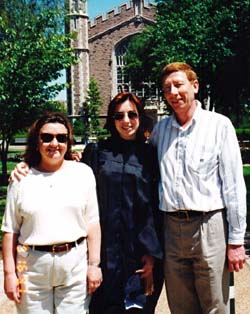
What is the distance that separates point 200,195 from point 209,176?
0.41 feet

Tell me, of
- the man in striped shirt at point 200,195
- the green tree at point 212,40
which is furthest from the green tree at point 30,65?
the man in striped shirt at point 200,195

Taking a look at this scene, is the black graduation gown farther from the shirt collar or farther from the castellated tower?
the castellated tower

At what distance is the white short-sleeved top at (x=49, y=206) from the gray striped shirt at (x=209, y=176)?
1.77 ft

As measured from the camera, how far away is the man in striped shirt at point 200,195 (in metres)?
2.98

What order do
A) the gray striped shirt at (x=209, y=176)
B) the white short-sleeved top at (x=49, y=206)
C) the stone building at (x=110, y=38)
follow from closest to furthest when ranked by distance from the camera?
the white short-sleeved top at (x=49, y=206), the gray striped shirt at (x=209, y=176), the stone building at (x=110, y=38)

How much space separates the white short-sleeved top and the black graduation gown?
9.4 inches

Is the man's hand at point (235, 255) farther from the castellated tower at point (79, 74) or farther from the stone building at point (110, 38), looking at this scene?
the stone building at point (110, 38)

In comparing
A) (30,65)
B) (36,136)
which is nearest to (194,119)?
(36,136)

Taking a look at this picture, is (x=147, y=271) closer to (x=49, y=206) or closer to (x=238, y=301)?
(x=49, y=206)

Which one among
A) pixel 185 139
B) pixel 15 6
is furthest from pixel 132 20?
pixel 185 139

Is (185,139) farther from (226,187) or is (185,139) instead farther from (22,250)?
(22,250)

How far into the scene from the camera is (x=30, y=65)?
11828 millimetres

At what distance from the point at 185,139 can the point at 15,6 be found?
13.3 metres

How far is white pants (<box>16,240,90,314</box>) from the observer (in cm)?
277
